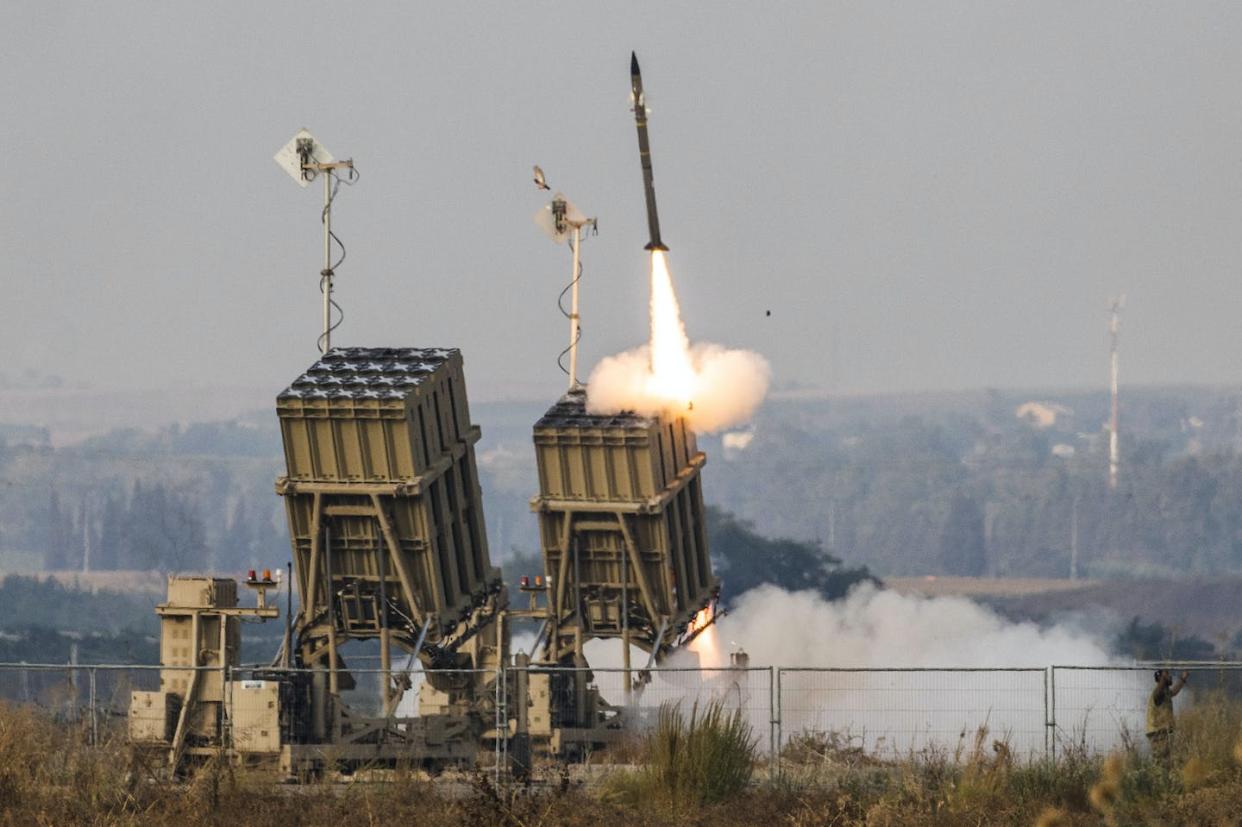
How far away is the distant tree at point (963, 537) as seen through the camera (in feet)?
426

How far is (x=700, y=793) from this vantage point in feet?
99.9

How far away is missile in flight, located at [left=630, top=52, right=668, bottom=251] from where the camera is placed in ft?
131

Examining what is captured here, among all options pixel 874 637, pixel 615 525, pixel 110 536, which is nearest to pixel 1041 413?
pixel 110 536

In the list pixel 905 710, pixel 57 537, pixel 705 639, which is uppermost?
pixel 57 537

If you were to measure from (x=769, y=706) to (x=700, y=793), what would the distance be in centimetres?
495

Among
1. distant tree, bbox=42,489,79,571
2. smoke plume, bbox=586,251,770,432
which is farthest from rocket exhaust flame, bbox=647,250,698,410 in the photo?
distant tree, bbox=42,489,79,571

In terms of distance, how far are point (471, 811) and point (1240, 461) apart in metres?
107

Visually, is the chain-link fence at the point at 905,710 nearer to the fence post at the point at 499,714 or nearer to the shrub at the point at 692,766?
the fence post at the point at 499,714

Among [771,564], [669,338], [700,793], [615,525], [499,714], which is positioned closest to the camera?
[700,793]

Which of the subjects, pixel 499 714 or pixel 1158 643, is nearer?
pixel 499 714

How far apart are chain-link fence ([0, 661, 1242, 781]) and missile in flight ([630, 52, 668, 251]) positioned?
6998mm

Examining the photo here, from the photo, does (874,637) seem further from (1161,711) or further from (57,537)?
(57,537)

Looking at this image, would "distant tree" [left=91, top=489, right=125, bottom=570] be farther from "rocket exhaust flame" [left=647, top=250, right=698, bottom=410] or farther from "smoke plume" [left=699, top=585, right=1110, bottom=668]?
"rocket exhaust flame" [left=647, top=250, right=698, bottom=410]

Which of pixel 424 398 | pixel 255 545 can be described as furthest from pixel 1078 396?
pixel 424 398
